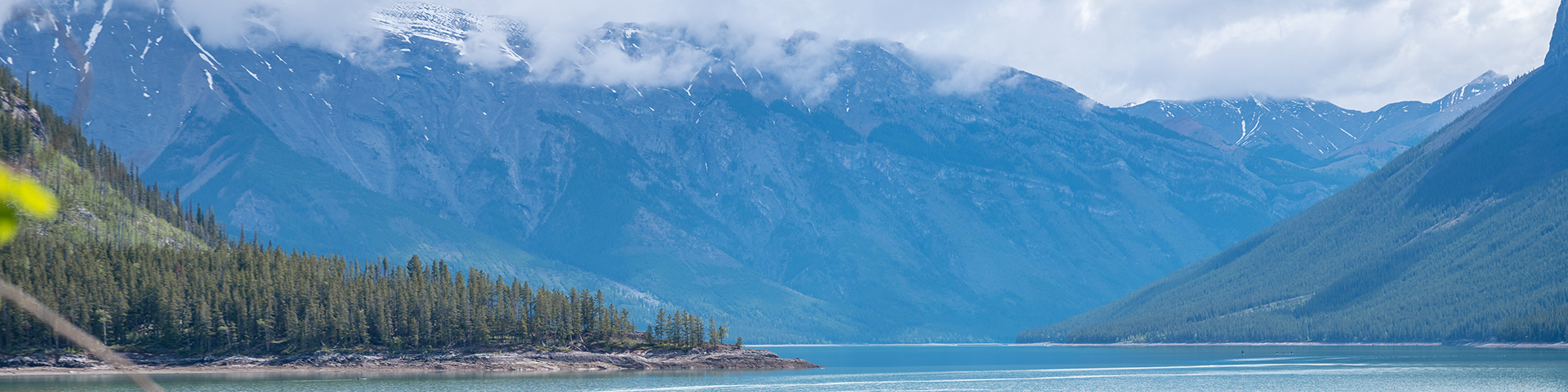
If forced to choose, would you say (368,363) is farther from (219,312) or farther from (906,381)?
(906,381)

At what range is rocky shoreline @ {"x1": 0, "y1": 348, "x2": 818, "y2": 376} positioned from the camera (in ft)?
518

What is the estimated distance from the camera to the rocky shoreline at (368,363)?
15775cm

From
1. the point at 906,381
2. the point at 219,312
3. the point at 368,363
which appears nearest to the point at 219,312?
the point at 219,312

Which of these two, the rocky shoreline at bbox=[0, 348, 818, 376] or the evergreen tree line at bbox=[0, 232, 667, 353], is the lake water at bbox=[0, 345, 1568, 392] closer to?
the rocky shoreline at bbox=[0, 348, 818, 376]

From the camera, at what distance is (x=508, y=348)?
19312cm

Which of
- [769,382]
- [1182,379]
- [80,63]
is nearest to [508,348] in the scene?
[769,382]

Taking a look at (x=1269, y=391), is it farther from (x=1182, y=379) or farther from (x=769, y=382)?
(x=769, y=382)

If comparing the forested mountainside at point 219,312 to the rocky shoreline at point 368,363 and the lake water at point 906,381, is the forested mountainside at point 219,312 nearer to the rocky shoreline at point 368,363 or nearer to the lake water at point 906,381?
the rocky shoreline at point 368,363

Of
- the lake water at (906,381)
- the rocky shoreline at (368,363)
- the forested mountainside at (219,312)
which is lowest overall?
the lake water at (906,381)

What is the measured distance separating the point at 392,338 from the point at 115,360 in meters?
190

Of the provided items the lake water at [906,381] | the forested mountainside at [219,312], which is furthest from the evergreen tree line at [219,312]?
the lake water at [906,381]

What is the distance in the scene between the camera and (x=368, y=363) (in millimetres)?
184125

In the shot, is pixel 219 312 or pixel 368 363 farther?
pixel 368 363

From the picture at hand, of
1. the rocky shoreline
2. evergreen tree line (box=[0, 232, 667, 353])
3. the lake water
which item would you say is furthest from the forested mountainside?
the lake water
